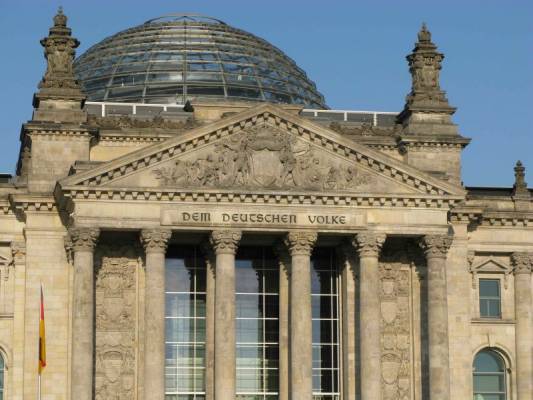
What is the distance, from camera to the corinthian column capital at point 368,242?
7888cm

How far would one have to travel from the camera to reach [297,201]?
78.7 meters

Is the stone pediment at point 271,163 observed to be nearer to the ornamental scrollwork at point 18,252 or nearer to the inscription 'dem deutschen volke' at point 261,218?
the inscription 'dem deutschen volke' at point 261,218

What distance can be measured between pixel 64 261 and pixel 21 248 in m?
2.44

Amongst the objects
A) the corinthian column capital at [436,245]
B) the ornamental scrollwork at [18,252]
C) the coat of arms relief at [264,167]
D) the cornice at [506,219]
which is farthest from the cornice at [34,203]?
the cornice at [506,219]

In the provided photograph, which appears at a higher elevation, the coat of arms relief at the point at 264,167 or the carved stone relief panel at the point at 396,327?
the coat of arms relief at the point at 264,167

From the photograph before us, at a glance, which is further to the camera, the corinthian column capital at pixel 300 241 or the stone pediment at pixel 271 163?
the corinthian column capital at pixel 300 241

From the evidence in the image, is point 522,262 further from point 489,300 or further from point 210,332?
point 210,332

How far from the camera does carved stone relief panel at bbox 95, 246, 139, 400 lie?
257 feet

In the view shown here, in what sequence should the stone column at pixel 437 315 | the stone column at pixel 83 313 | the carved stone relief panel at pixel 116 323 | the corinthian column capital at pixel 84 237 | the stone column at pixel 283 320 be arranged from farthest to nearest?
the stone column at pixel 283 320 < the stone column at pixel 437 315 < the carved stone relief panel at pixel 116 323 < the corinthian column capital at pixel 84 237 < the stone column at pixel 83 313

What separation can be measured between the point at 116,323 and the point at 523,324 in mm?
21750

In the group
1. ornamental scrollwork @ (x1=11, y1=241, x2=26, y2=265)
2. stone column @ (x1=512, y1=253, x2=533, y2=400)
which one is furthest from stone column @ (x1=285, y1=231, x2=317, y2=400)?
ornamental scrollwork @ (x1=11, y1=241, x2=26, y2=265)

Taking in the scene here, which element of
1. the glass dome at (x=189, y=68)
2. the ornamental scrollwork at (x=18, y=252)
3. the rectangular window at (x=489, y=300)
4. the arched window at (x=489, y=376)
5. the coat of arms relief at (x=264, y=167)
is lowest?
the arched window at (x=489, y=376)

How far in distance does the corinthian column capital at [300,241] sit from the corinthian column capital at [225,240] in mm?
2549

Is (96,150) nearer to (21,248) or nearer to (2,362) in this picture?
(21,248)
